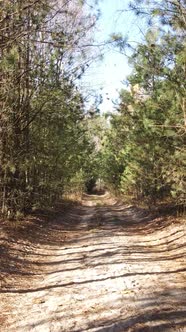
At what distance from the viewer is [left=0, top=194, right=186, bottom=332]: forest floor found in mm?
6473

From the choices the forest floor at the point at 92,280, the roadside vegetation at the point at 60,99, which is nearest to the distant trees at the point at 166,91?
the roadside vegetation at the point at 60,99

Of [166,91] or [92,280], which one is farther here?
[166,91]

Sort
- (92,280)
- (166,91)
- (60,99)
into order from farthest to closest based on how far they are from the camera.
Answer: (60,99), (166,91), (92,280)

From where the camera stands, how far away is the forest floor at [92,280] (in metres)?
6.47

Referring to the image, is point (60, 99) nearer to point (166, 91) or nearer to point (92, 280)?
point (166, 91)

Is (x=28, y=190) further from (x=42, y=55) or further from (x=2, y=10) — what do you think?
(x=2, y=10)

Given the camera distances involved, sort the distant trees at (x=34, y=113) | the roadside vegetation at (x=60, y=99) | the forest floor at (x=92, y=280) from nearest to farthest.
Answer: the forest floor at (x=92, y=280), the roadside vegetation at (x=60, y=99), the distant trees at (x=34, y=113)

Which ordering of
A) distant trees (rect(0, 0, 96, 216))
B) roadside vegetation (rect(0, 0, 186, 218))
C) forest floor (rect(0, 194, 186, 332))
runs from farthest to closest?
distant trees (rect(0, 0, 96, 216)) < roadside vegetation (rect(0, 0, 186, 218)) < forest floor (rect(0, 194, 186, 332))

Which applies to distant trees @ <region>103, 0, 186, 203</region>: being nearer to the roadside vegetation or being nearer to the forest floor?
the roadside vegetation

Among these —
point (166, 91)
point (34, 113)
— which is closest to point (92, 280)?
point (166, 91)

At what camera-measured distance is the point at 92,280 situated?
8.88 m

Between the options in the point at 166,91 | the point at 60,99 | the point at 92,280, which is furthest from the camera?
the point at 60,99

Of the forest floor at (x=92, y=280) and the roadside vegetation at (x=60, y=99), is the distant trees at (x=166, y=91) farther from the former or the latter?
the forest floor at (x=92, y=280)

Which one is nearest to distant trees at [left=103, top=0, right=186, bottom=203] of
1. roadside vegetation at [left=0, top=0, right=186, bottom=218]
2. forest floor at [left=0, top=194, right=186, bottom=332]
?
roadside vegetation at [left=0, top=0, right=186, bottom=218]
